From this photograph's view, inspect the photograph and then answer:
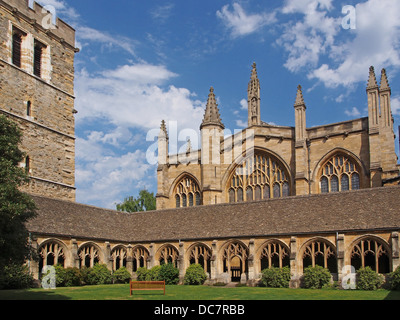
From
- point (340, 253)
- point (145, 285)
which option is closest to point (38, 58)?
point (145, 285)

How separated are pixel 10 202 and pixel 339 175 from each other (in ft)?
85.4

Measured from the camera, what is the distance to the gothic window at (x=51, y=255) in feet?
99.6

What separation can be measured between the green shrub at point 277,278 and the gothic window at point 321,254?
1608 mm

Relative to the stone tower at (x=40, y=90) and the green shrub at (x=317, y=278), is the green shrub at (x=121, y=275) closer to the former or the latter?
the stone tower at (x=40, y=90)

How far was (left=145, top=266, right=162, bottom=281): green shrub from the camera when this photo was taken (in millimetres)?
33688

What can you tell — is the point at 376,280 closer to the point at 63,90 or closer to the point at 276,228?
the point at 276,228

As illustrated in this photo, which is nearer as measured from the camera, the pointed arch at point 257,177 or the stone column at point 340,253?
the stone column at point 340,253

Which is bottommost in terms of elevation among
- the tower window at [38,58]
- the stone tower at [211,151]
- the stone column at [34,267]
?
the stone column at [34,267]

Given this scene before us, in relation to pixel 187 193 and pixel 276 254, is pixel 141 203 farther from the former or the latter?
pixel 276 254

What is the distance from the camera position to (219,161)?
44312 millimetres

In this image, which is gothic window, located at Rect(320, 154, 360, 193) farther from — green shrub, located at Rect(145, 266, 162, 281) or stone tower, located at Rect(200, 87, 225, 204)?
green shrub, located at Rect(145, 266, 162, 281)

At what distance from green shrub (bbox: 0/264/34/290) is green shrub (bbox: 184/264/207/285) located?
959cm

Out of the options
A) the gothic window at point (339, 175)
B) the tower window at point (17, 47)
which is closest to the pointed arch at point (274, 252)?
the gothic window at point (339, 175)
